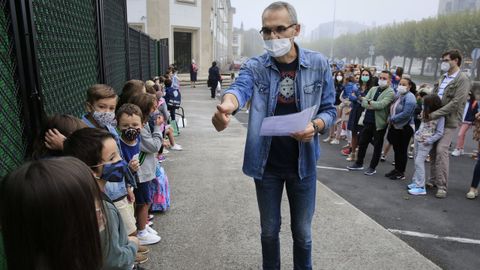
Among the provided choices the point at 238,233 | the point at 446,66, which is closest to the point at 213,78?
the point at 446,66

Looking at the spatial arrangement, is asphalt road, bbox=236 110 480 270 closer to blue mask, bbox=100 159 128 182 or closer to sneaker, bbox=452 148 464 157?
sneaker, bbox=452 148 464 157

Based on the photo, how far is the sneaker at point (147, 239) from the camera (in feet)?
11.1

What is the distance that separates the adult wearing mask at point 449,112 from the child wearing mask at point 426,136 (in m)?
0.09

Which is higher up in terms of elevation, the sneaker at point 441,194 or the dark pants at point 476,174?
the dark pants at point 476,174

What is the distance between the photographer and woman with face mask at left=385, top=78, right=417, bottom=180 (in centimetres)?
596

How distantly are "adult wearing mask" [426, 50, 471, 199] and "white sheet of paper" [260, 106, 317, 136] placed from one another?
13.0 feet

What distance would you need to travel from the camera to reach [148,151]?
336 cm

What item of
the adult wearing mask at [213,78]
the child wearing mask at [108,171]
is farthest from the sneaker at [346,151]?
the adult wearing mask at [213,78]

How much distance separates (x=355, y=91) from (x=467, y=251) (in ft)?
13.4

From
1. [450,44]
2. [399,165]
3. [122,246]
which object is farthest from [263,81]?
[450,44]

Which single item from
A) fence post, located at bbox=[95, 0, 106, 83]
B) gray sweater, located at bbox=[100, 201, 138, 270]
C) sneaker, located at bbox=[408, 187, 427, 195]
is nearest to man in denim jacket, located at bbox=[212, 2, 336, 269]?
gray sweater, located at bbox=[100, 201, 138, 270]

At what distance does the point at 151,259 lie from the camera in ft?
10.5

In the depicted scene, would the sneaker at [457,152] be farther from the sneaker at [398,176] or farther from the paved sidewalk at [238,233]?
the paved sidewalk at [238,233]

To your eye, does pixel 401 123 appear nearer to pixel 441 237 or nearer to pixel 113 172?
pixel 441 237
